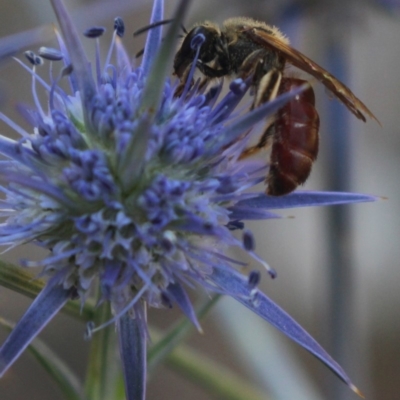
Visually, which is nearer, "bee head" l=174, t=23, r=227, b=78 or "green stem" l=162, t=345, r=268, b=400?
"bee head" l=174, t=23, r=227, b=78

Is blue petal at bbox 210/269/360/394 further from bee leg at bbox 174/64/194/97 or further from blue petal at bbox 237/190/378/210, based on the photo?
bee leg at bbox 174/64/194/97

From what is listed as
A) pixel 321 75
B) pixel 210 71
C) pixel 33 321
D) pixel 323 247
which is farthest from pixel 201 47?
pixel 323 247

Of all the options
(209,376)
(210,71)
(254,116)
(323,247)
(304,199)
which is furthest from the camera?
(323,247)

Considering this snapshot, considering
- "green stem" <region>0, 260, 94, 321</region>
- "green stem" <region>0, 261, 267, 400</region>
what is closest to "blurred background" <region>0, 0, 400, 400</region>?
"green stem" <region>0, 261, 267, 400</region>

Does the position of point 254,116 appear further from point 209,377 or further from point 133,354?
point 209,377

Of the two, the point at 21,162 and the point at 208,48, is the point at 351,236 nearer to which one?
the point at 208,48

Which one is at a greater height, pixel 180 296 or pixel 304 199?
pixel 304 199

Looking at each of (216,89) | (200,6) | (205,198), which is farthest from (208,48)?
(200,6)
